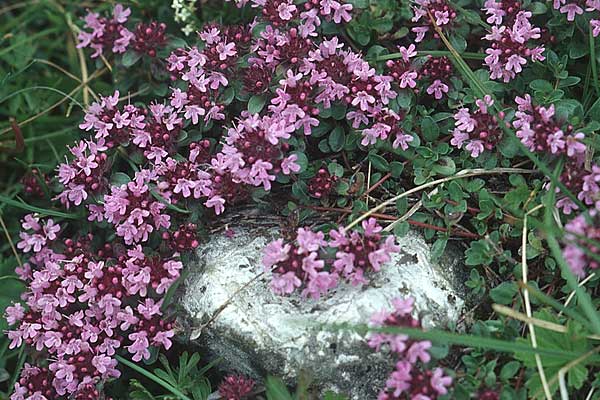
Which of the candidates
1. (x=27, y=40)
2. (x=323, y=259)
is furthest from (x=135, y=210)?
(x=27, y=40)

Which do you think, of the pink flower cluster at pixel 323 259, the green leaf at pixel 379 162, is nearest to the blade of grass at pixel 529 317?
the pink flower cluster at pixel 323 259

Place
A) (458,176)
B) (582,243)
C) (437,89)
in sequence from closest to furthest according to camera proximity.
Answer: (582,243) < (458,176) < (437,89)

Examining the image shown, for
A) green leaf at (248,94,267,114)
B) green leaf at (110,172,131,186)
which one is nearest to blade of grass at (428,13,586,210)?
green leaf at (248,94,267,114)

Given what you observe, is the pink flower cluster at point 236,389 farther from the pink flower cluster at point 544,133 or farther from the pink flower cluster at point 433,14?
the pink flower cluster at point 433,14

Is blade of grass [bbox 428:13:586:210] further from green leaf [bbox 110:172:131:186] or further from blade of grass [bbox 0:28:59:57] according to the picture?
blade of grass [bbox 0:28:59:57]

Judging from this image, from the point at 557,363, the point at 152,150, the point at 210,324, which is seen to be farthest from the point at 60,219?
the point at 557,363

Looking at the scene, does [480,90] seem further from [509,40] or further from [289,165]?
[289,165]

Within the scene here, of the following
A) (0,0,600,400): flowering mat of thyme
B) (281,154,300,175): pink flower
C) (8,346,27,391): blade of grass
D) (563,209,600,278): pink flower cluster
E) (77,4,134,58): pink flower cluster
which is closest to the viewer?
(563,209,600,278): pink flower cluster
